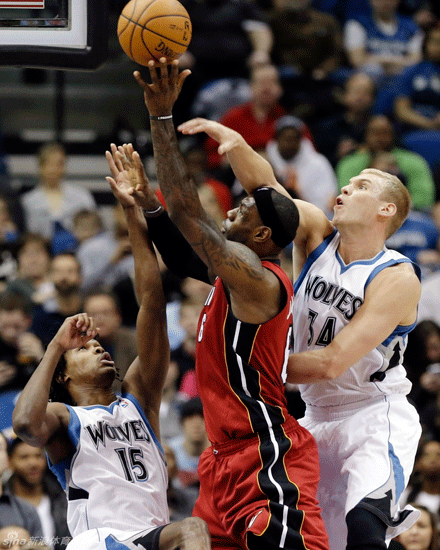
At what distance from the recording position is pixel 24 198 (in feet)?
29.9

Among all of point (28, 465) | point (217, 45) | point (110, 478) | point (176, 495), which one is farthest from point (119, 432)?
point (217, 45)

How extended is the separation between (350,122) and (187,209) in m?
6.58

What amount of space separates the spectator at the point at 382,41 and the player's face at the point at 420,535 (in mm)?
6215

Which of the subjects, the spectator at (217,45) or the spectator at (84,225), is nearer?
the spectator at (84,225)

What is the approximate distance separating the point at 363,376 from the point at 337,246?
665mm

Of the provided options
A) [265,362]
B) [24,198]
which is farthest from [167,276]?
[265,362]

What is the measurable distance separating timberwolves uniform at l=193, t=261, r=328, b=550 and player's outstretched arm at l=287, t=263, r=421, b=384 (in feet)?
0.51

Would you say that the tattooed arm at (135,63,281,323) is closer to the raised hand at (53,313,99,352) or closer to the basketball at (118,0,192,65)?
the basketball at (118,0,192,65)

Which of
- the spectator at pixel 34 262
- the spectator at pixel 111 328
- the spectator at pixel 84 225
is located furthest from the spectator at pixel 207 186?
the spectator at pixel 111 328

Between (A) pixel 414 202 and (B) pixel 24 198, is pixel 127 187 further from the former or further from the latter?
(A) pixel 414 202

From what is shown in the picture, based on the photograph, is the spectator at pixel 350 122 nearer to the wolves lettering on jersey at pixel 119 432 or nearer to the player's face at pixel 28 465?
the player's face at pixel 28 465

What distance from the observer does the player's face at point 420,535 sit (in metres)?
6.12

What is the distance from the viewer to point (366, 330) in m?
4.36

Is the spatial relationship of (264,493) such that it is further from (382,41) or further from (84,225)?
(382,41)
